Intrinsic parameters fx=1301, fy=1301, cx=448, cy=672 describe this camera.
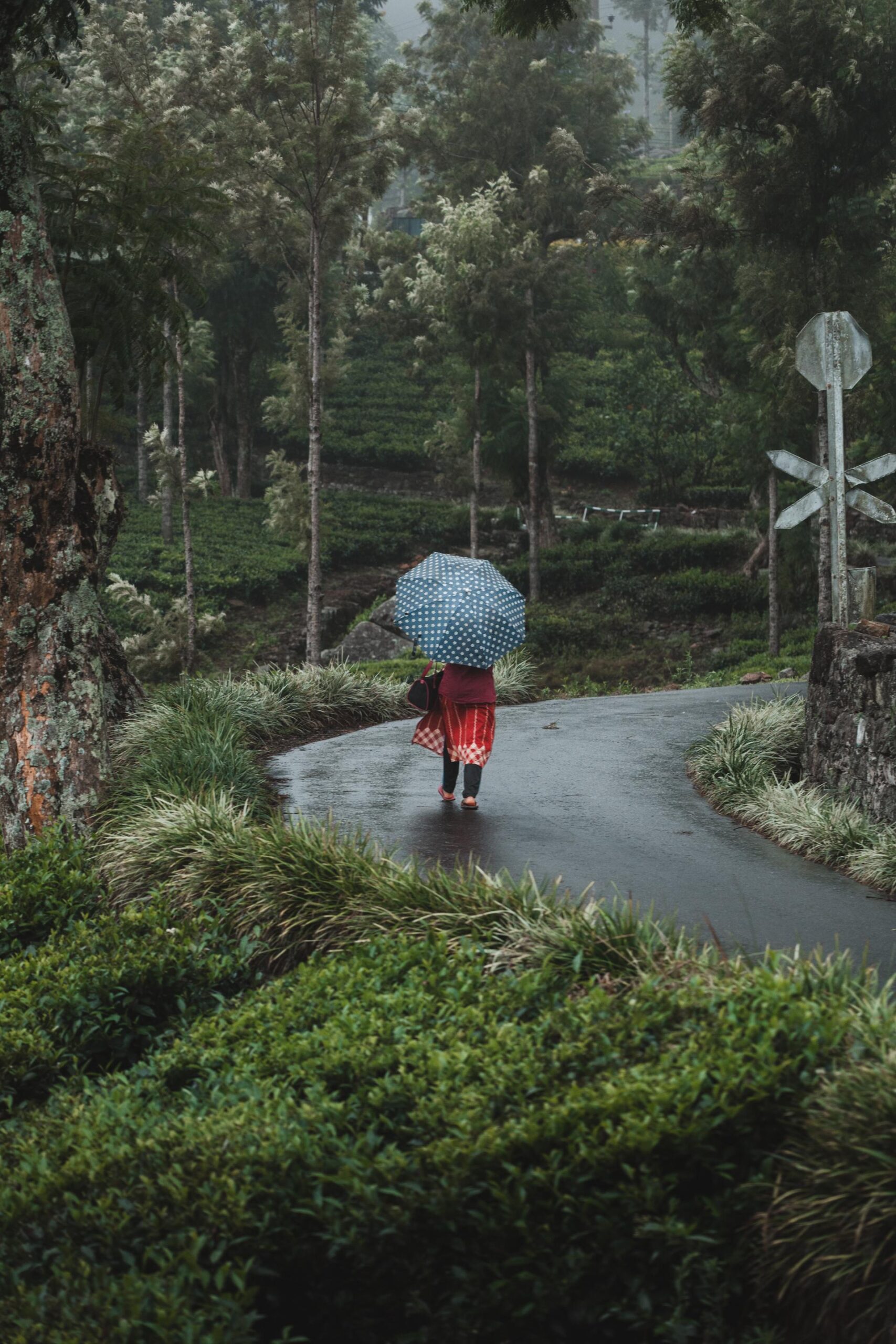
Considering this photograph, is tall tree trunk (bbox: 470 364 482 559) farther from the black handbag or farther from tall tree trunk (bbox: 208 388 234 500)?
the black handbag

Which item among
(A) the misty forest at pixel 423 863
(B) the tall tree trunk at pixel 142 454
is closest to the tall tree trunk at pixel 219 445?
(B) the tall tree trunk at pixel 142 454

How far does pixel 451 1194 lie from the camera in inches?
150

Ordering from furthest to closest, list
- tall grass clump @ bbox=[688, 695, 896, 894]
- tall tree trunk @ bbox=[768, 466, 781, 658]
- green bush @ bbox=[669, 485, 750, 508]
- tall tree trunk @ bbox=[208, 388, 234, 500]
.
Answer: tall tree trunk @ bbox=[208, 388, 234, 500]
green bush @ bbox=[669, 485, 750, 508]
tall tree trunk @ bbox=[768, 466, 781, 658]
tall grass clump @ bbox=[688, 695, 896, 894]

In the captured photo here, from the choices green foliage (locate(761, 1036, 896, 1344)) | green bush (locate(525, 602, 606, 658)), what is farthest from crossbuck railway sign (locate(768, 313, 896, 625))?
green bush (locate(525, 602, 606, 658))

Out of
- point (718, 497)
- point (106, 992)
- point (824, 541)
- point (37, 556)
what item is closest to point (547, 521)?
point (718, 497)

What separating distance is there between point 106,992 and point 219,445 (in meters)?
35.9

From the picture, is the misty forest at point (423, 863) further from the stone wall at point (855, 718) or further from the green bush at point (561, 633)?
the green bush at point (561, 633)

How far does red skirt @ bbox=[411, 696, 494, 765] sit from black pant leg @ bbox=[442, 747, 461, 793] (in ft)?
0.73

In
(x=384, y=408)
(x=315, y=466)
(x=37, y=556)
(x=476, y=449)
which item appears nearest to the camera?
(x=37, y=556)

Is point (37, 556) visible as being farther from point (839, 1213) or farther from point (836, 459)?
point (839, 1213)

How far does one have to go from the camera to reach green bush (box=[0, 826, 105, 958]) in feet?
23.1

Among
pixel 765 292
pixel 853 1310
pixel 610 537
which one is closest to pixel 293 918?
pixel 853 1310

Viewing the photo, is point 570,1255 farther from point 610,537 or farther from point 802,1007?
point 610,537

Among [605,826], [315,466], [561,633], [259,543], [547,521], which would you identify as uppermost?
[315,466]
